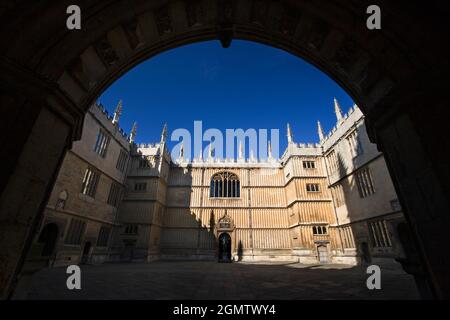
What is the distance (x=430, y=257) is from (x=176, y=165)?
24198mm

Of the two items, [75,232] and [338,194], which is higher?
[338,194]

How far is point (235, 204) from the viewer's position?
76.9ft

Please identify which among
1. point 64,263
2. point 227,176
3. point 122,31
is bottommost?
point 64,263

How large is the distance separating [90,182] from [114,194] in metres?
3.97

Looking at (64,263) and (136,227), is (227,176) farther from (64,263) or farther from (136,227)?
(64,263)

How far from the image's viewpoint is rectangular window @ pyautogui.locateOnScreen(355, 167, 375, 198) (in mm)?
14429

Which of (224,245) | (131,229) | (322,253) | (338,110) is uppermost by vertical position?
(338,110)

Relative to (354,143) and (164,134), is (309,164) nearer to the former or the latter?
(354,143)

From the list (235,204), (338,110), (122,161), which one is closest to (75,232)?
(122,161)

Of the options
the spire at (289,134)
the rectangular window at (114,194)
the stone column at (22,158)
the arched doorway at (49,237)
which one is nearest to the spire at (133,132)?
the rectangular window at (114,194)

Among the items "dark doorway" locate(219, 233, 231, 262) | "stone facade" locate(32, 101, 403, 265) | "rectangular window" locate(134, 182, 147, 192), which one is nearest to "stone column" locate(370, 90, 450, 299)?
"stone facade" locate(32, 101, 403, 265)

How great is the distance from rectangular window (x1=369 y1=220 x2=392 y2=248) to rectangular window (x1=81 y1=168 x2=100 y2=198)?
2117cm

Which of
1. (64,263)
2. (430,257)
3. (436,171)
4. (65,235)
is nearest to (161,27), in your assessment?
(436,171)

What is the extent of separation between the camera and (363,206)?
14969 mm
